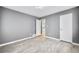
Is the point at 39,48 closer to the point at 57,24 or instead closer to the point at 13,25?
the point at 13,25

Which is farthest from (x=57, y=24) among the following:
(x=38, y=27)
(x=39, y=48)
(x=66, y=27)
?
(x=39, y=48)

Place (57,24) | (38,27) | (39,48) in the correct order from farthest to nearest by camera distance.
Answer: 1. (38,27)
2. (57,24)
3. (39,48)

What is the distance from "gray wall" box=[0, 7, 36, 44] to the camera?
9.57 ft

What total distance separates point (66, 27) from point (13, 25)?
11.8ft

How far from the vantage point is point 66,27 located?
3.54 m

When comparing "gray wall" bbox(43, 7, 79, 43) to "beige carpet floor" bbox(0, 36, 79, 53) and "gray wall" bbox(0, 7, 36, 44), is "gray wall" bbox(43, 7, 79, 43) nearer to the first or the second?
"beige carpet floor" bbox(0, 36, 79, 53)

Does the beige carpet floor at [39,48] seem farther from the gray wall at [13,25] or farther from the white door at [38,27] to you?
the white door at [38,27]

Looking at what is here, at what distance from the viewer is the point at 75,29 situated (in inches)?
121

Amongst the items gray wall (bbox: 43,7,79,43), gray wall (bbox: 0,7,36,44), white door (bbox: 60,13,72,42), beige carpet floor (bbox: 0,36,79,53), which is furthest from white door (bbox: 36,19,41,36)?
beige carpet floor (bbox: 0,36,79,53)

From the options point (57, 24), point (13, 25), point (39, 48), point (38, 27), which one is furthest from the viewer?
point (38, 27)

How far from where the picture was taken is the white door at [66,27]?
10.9 ft

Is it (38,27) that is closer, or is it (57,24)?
(57,24)
